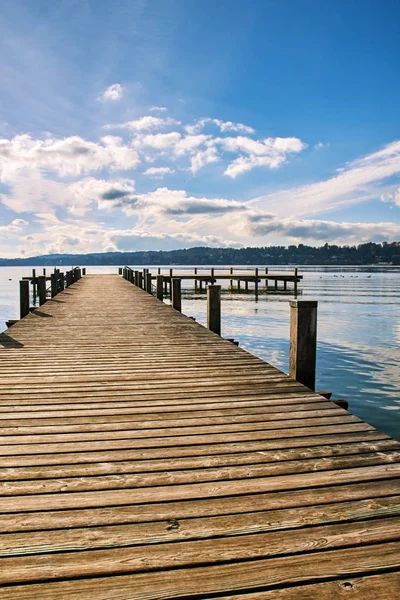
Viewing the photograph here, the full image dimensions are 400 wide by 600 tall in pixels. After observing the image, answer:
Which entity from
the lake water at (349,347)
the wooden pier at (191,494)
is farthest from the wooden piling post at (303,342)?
the lake water at (349,347)

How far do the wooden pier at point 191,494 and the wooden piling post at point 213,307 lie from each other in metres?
4.43

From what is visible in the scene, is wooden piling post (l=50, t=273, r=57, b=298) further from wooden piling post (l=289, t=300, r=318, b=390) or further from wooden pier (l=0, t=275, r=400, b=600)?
wooden piling post (l=289, t=300, r=318, b=390)

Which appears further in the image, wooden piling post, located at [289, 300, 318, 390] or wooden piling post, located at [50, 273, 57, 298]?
wooden piling post, located at [50, 273, 57, 298]

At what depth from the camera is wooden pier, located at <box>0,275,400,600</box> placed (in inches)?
73.8

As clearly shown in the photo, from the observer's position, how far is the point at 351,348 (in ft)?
53.0

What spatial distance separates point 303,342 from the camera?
5.52 metres

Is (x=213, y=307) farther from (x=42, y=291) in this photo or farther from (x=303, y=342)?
(x=42, y=291)

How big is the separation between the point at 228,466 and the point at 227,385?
2.12 meters

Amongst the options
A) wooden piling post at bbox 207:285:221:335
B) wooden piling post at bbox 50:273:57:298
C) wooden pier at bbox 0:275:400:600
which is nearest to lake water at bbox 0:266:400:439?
wooden piling post at bbox 207:285:221:335

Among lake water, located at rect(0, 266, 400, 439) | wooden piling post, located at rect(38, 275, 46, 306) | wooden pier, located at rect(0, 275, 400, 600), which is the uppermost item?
wooden piling post, located at rect(38, 275, 46, 306)

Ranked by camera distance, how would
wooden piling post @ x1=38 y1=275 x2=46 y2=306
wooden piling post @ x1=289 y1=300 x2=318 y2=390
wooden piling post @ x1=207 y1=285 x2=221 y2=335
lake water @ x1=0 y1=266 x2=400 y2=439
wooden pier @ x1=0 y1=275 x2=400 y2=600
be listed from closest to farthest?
wooden pier @ x1=0 y1=275 x2=400 y2=600 < wooden piling post @ x1=289 y1=300 x2=318 y2=390 < wooden piling post @ x1=207 y1=285 x2=221 y2=335 < lake water @ x1=0 y1=266 x2=400 y2=439 < wooden piling post @ x1=38 y1=275 x2=46 y2=306

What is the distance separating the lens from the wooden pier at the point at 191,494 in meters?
1.87

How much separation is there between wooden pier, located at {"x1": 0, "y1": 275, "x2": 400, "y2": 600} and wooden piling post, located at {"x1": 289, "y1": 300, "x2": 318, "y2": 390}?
50 cm

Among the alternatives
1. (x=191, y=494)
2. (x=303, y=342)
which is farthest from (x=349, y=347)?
(x=191, y=494)
